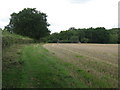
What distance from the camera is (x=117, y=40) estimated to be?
11631 centimetres

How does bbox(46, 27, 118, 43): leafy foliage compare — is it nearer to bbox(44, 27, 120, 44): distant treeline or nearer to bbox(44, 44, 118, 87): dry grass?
bbox(44, 27, 120, 44): distant treeline

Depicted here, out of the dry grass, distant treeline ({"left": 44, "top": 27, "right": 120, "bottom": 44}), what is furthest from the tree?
the dry grass

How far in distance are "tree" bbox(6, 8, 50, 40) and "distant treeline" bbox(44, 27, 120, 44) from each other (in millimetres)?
26768

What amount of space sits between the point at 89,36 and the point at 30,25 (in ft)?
171

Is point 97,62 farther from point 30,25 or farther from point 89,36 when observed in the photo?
point 89,36

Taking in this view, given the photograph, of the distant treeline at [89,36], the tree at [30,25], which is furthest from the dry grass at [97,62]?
the distant treeline at [89,36]

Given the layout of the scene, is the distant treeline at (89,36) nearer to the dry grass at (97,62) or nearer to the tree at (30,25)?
the tree at (30,25)

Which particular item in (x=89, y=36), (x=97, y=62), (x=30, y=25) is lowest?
(x=97, y=62)

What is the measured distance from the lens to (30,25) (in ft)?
286

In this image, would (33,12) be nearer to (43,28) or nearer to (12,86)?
(43,28)

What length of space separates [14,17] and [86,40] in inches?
2014

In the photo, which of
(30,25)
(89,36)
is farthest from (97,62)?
(89,36)

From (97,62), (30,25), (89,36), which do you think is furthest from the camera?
(89,36)

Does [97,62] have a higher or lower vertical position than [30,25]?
lower
